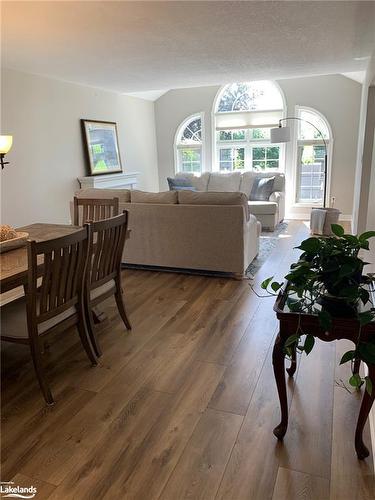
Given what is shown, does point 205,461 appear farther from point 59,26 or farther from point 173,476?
point 59,26

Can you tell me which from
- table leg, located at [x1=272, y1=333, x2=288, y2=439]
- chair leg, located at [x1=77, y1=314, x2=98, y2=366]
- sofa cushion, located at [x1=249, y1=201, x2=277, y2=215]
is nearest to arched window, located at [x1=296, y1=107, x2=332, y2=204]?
sofa cushion, located at [x1=249, y1=201, x2=277, y2=215]

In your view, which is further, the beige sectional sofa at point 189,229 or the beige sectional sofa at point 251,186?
the beige sectional sofa at point 251,186

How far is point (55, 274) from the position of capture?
2094 millimetres

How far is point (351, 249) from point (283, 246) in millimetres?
3857

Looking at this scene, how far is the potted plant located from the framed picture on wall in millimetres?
5120

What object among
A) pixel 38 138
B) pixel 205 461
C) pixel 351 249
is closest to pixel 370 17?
pixel 351 249

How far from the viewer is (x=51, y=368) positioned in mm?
2500

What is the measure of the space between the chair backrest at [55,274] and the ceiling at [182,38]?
6.01 ft

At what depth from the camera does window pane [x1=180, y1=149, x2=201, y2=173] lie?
8188 mm

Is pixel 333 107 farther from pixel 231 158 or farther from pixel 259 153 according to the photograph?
pixel 231 158

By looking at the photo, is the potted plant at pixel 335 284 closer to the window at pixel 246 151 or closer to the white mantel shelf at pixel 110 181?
the white mantel shelf at pixel 110 181

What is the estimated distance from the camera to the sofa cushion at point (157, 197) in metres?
4.16

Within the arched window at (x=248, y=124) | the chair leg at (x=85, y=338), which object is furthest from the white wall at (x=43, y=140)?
the chair leg at (x=85, y=338)

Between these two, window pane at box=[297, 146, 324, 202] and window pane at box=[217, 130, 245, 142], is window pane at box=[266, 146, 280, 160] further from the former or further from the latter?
window pane at box=[217, 130, 245, 142]
